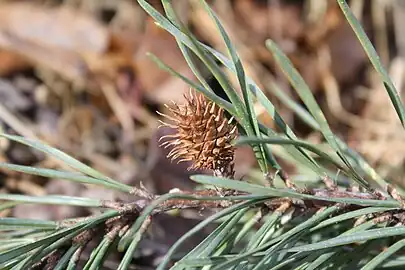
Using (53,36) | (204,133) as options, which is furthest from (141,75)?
(204,133)

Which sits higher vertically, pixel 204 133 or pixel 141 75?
pixel 141 75

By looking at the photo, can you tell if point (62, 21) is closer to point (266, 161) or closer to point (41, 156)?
point (41, 156)

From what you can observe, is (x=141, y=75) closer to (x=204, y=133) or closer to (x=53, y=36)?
(x=53, y=36)

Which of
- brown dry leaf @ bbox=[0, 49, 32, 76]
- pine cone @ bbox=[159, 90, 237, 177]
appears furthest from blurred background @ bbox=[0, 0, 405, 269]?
pine cone @ bbox=[159, 90, 237, 177]

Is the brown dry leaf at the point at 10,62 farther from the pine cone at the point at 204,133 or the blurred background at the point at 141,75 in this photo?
the pine cone at the point at 204,133

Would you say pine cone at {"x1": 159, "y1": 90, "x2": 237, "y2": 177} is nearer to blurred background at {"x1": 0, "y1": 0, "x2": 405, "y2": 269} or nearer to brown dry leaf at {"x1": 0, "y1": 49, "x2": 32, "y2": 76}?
blurred background at {"x1": 0, "y1": 0, "x2": 405, "y2": 269}

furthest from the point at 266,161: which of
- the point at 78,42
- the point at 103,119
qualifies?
the point at 78,42

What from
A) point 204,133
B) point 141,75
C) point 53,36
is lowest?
point 204,133
